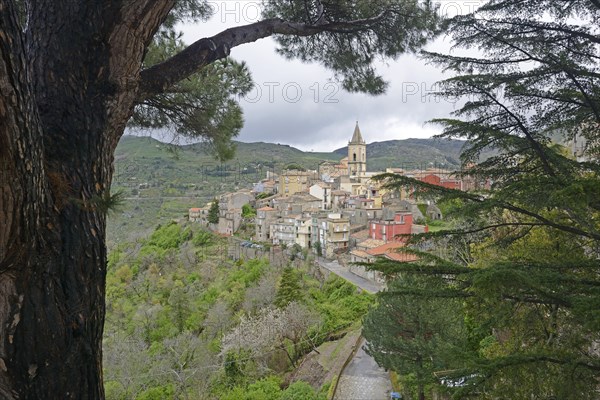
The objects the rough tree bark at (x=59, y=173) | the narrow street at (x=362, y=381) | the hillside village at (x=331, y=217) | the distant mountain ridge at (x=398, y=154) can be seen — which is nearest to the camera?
the rough tree bark at (x=59, y=173)

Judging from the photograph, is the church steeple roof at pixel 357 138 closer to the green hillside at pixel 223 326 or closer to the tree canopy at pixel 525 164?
the green hillside at pixel 223 326

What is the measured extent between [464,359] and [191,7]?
11.8 ft

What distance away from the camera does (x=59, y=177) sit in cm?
135

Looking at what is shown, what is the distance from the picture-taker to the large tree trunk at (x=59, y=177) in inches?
40.5

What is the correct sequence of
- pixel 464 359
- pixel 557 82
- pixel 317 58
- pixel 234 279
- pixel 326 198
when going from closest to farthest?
pixel 464 359 → pixel 557 82 → pixel 317 58 → pixel 234 279 → pixel 326 198

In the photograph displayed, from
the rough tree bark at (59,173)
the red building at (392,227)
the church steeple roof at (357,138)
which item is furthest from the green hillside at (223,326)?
the church steeple roof at (357,138)

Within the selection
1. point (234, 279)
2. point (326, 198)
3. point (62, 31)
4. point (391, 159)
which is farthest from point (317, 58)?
point (391, 159)

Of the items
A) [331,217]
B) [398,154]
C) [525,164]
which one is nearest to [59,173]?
[525,164]

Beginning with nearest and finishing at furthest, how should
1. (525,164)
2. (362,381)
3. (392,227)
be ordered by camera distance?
(525,164)
(362,381)
(392,227)

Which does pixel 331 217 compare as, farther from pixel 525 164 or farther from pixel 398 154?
pixel 398 154

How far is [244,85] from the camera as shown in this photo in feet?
12.6

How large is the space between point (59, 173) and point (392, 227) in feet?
84.0

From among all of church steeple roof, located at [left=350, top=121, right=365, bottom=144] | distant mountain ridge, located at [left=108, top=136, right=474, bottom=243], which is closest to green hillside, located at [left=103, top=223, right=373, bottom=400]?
distant mountain ridge, located at [left=108, top=136, right=474, bottom=243]

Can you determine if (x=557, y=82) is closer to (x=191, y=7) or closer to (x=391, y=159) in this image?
(x=191, y=7)
